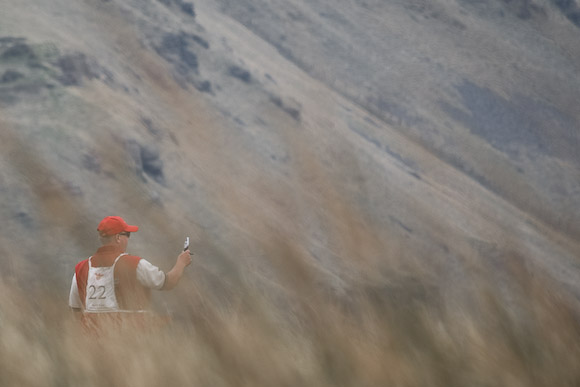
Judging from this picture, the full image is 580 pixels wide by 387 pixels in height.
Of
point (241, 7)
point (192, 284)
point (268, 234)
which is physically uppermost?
point (268, 234)

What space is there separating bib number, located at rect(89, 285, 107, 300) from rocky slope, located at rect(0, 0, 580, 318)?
149 millimetres

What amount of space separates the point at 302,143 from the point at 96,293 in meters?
1.98

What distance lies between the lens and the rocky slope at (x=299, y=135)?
1594 millimetres

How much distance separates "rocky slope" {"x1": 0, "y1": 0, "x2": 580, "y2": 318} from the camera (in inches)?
62.7

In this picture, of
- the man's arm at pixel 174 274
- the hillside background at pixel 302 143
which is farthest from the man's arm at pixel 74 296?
the man's arm at pixel 174 274

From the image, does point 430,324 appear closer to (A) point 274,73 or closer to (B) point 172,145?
(B) point 172,145

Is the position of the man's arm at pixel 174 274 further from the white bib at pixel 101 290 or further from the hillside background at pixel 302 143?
the white bib at pixel 101 290

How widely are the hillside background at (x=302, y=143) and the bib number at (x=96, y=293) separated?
15 cm

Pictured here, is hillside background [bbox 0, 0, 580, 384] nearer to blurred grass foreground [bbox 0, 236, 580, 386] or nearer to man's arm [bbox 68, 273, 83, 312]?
blurred grass foreground [bbox 0, 236, 580, 386]

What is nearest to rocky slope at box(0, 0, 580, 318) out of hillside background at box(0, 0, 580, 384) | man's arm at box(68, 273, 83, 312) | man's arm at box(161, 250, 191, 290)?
hillside background at box(0, 0, 580, 384)

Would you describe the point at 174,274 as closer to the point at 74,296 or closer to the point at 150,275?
the point at 150,275

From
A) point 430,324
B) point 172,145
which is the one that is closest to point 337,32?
point 172,145

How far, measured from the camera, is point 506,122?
43.4 m

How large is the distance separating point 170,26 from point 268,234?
107 feet
